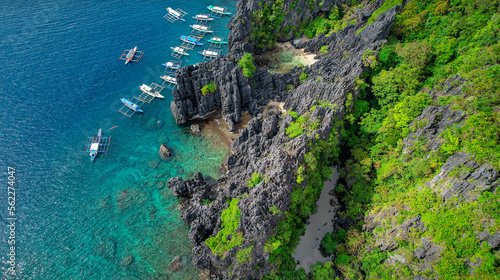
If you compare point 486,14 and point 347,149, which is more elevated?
point 486,14

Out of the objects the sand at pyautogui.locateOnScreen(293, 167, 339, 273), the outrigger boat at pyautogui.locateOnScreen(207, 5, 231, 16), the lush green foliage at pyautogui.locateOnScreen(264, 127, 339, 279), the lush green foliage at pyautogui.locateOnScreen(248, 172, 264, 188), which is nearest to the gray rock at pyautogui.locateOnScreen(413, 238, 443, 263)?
the lush green foliage at pyautogui.locateOnScreen(264, 127, 339, 279)

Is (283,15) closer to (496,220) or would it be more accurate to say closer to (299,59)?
(299,59)

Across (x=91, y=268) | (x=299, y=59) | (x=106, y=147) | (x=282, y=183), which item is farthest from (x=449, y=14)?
(x=91, y=268)

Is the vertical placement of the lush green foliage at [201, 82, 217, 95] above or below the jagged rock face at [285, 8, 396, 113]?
below

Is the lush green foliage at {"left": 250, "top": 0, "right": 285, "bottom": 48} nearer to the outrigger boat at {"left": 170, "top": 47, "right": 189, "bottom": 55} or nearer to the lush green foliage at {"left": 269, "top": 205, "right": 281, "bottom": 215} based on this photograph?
the outrigger boat at {"left": 170, "top": 47, "right": 189, "bottom": 55}

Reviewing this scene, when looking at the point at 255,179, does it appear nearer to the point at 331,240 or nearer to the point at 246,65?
the point at 331,240

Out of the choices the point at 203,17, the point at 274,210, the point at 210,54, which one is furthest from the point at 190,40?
the point at 274,210

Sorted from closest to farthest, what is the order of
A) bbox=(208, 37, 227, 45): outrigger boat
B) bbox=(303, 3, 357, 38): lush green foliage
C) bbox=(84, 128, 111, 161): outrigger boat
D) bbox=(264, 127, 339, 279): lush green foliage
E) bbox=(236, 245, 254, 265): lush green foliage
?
1. bbox=(236, 245, 254, 265): lush green foliage
2. bbox=(264, 127, 339, 279): lush green foliage
3. bbox=(84, 128, 111, 161): outrigger boat
4. bbox=(303, 3, 357, 38): lush green foliage
5. bbox=(208, 37, 227, 45): outrigger boat
